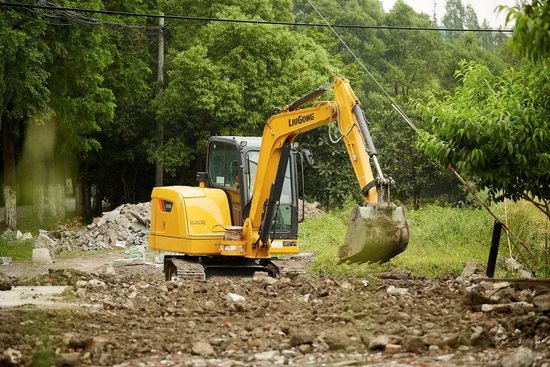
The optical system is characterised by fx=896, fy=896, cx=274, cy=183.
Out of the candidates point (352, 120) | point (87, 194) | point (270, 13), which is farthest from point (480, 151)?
point (87, 194)

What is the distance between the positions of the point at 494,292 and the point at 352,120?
10.2ft

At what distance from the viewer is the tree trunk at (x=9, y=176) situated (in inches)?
1180

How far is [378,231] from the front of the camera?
11508 mm

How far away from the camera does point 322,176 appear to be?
34812 mm

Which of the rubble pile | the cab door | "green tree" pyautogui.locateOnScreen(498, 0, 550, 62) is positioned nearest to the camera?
"green tree" pyautogui.locateOnScreen(498, 0, 550, 62)

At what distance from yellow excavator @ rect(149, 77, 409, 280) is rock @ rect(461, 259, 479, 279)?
244 centimetres

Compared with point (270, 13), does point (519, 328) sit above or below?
below

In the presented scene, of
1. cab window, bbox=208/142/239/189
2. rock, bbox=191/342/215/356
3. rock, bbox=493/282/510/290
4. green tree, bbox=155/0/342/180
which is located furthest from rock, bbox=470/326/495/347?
green tree, bbox=155/0/342/180

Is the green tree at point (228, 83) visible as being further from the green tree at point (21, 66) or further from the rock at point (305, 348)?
the rock at point (305, 348)

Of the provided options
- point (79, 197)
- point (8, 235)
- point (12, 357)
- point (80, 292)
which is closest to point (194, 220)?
→ point (80, 292)

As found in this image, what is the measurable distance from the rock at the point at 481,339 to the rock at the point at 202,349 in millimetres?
2709

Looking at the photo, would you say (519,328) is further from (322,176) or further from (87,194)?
(87,194)

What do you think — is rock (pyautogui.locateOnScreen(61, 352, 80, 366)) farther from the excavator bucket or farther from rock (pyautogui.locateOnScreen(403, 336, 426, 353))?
the excavator bucket

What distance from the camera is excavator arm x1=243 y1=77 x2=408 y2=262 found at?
38.0 ft
